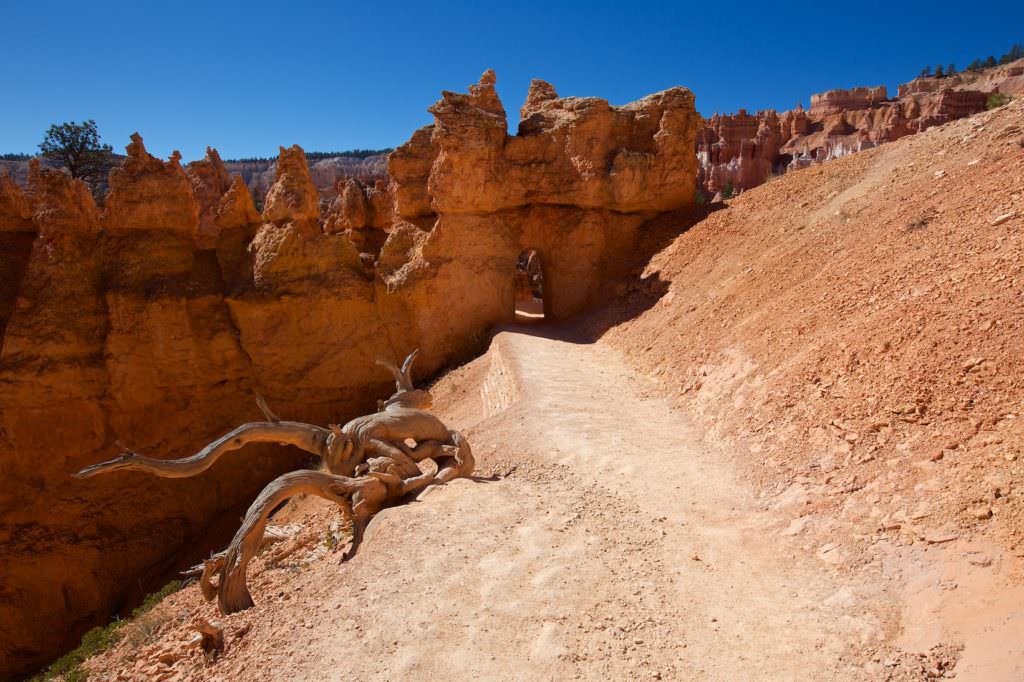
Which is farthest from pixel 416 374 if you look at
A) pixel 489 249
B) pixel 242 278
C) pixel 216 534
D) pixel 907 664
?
pixel 907 664

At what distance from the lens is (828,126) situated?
43656 mm

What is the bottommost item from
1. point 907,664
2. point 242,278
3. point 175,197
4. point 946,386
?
point 907,664

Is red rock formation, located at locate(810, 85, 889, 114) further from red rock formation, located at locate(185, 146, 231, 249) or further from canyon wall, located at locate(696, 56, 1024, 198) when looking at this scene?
red rock formation, located at locate(185, 146, 231, 249)

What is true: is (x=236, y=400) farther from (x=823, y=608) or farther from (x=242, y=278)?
(x=823, y=608)

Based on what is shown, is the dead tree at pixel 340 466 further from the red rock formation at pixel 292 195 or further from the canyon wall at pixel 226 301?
the red rock formation at pixel 292 195

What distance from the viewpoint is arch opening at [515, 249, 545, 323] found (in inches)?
637

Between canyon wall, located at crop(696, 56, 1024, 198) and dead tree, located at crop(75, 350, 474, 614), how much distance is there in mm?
25123

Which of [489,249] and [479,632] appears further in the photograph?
[489,249]

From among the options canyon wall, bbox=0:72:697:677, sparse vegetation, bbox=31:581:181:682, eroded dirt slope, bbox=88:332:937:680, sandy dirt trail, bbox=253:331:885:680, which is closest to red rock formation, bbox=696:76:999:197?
canyon wall, bbox=0:72:697:677

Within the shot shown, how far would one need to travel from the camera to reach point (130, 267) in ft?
37.7

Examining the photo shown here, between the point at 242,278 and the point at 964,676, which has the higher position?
the point at 242,278

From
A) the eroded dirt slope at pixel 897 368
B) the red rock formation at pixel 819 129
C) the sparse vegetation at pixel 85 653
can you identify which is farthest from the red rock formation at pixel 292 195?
the red rock formation at pixel 819 129

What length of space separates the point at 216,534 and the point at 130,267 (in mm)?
5616

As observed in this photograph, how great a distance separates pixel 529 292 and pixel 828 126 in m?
35.0
